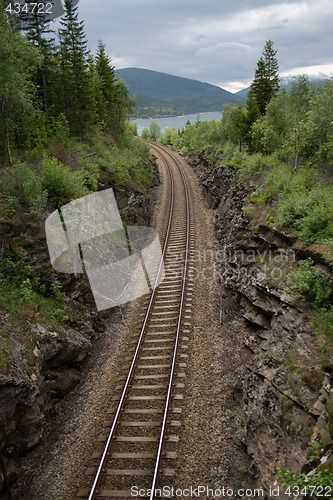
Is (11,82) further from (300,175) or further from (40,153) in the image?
(300,175)

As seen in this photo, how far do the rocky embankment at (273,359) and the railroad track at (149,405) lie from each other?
196 cm

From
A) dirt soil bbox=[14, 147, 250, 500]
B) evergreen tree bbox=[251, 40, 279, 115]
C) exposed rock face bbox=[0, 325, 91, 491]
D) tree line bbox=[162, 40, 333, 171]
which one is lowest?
dirt soil bbox=[14, 147, 250, 500]

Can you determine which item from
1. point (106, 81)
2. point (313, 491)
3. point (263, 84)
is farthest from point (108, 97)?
point (313, 491)

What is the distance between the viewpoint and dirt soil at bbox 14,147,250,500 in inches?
300

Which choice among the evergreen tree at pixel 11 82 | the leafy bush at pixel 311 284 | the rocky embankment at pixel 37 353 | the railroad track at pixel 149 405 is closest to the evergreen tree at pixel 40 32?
the evergreen tree at pixel 11 82

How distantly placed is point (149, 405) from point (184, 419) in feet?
3.81

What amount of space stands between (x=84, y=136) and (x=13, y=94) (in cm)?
1106

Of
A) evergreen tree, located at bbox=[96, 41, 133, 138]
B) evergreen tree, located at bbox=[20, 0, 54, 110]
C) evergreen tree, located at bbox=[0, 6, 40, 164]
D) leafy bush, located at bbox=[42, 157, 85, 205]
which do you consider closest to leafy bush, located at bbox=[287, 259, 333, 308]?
leafy bush, located at bbox=[42, 157, 85, 205]

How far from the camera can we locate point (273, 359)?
8859 mm

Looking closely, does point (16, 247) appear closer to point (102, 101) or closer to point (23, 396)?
point (23, 396)

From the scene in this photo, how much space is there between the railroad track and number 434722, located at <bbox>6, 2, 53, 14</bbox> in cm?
1948

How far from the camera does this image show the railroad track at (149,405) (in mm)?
7527

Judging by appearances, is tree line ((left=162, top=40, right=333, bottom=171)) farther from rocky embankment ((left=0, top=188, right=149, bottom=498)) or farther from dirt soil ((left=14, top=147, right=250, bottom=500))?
rocky embankment ((left=0, top=188, right=149, bottom=498))

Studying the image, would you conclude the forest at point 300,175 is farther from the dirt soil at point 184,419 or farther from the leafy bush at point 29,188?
the leafy bush at point 29,188
